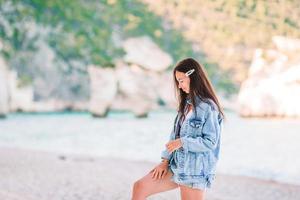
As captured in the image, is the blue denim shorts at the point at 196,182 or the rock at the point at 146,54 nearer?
the blue denim shorts at the point at 196,182

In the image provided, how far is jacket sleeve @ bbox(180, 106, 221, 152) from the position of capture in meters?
1.93

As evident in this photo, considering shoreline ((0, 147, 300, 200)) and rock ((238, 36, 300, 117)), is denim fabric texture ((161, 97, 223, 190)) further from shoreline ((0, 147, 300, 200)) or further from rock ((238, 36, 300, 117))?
rock ((238, 36, 300, 117))

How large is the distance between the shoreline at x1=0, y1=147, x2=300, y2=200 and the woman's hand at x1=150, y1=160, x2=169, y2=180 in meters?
2.02

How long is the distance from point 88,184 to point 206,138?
9.80ft

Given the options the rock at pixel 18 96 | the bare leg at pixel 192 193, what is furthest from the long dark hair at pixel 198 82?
the rock at pixel 18 96

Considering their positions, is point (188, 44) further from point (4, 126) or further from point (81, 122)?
point (4, 126)

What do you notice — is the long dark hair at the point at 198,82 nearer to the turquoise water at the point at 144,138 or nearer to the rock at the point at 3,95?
the turquoise water at the point at 144,138

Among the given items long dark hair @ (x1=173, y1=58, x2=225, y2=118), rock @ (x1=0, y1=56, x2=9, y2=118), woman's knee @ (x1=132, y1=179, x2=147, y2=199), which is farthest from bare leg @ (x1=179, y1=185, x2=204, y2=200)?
rock @ (x1=0, y1=56, x2=9, y2=118)

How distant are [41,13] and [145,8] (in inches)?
122

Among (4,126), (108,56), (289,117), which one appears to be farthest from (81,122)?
(289,117)

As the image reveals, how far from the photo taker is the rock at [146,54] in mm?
19481

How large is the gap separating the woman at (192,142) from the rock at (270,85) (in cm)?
1474

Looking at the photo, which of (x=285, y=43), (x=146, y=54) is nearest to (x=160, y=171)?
(x=285, y=43)

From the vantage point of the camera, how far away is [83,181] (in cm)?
500
